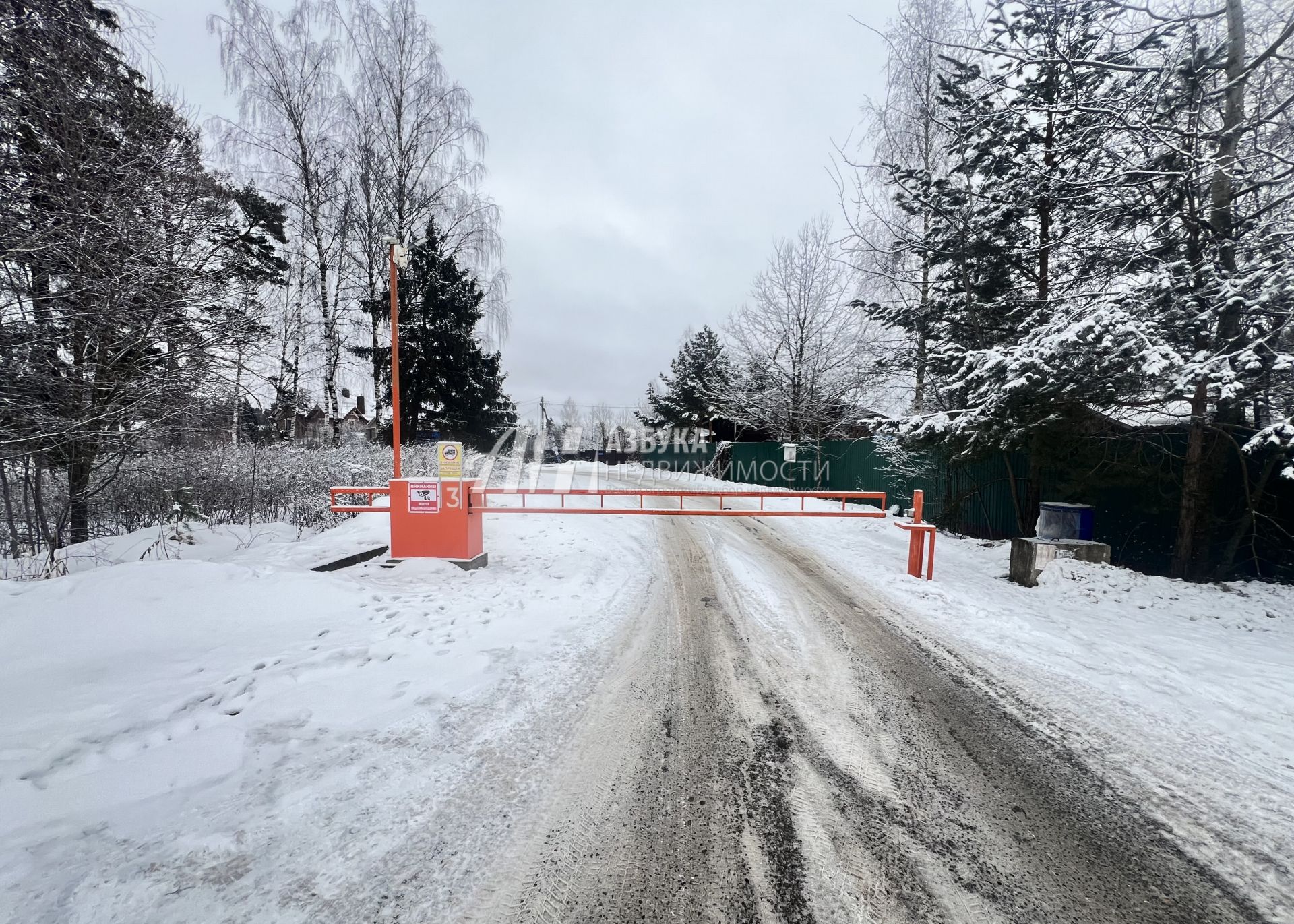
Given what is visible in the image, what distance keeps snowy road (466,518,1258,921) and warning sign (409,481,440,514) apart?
353cm

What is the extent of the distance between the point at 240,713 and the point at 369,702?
71cm

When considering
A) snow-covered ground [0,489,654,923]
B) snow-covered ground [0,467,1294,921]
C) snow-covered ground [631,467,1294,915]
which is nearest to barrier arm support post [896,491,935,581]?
snow-covered ground [631,467,1294,915]

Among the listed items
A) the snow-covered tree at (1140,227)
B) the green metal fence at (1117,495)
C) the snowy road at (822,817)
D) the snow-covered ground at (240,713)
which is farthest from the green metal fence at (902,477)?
the snow-covered ground at (240,713)

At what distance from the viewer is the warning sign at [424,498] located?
6.44 metres

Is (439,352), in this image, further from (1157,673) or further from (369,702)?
(1157,673)

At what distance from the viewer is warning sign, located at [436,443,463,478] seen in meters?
6.41

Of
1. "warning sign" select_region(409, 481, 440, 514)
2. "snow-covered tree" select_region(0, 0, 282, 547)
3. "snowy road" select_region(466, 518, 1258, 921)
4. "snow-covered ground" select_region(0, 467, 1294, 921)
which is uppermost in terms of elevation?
"snow-covered tree" select_region(0, 0, 282, 547)

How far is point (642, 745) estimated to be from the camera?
3002 millimetres

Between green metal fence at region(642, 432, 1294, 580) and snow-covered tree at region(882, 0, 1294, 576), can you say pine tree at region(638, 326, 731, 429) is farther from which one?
snow-covered tree at region(882, 0, 1294, 576)

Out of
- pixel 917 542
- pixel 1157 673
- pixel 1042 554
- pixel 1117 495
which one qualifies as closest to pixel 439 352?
pixel 917 542

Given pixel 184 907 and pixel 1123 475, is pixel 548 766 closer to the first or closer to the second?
pixel 184 907

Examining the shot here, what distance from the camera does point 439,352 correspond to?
2005 cm

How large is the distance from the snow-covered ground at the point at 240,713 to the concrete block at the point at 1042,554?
5.26 meters

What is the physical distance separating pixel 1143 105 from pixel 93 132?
12.3 meters
